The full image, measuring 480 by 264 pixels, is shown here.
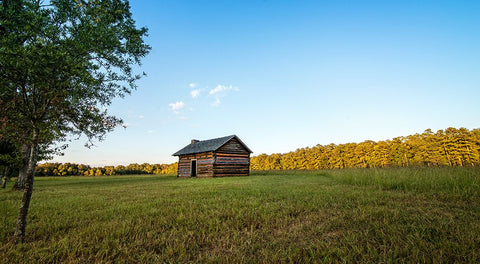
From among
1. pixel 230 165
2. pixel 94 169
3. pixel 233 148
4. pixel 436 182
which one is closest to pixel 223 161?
pixel 230 165

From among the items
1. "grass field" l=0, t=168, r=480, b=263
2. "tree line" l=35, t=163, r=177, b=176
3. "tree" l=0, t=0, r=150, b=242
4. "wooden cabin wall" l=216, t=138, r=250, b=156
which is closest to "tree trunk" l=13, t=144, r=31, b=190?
"grass field" l=0, t=168, r=480, b=263

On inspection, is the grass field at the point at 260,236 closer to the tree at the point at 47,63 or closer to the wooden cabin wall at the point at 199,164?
the tree at the point at 47,63

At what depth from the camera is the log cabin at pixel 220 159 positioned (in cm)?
2311

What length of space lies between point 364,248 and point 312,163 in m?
53.9

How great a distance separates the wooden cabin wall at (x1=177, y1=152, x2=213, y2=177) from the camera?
23297mm

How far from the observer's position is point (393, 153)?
4131cm

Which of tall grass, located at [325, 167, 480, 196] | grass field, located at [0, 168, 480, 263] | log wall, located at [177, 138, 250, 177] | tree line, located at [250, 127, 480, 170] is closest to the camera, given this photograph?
grass field, located at [0, 168, 480, 263]

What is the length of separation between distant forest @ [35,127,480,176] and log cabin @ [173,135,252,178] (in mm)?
16423

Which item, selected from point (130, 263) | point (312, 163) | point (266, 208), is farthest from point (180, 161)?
point (312, 163)

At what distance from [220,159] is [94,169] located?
56.1m

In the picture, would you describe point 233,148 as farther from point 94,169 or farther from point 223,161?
point 94,169

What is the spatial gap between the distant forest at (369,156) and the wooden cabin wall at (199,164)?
20203mm

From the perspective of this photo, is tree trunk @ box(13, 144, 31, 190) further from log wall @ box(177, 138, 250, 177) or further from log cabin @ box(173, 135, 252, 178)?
log wall @ box(177, 138, 250, 177)

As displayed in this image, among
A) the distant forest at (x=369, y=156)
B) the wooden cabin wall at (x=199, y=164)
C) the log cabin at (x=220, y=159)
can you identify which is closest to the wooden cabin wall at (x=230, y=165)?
the log cabin at (x=220, y=159)
